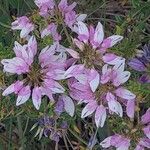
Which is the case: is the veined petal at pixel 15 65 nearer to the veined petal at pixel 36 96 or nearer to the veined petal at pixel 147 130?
the veined petal at pixel 36 96

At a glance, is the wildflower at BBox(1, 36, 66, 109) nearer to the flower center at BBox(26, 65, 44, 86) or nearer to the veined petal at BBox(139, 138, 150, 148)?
the flower center at BBox(26, 65, 44, 86)

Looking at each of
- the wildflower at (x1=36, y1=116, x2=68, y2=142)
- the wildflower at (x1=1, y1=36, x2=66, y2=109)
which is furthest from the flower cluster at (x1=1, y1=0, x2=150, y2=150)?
the wildflower at (x1=36, y1=116, x2=68, y2=142)

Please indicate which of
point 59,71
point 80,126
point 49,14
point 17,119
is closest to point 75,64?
point 59,71

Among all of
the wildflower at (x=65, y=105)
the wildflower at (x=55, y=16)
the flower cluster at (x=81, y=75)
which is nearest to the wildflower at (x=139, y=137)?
the flower cluster at (x=81, y=75)

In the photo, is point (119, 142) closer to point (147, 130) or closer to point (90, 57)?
point (147, 130)

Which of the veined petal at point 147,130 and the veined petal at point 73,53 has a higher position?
the veined petal at point 73,53
